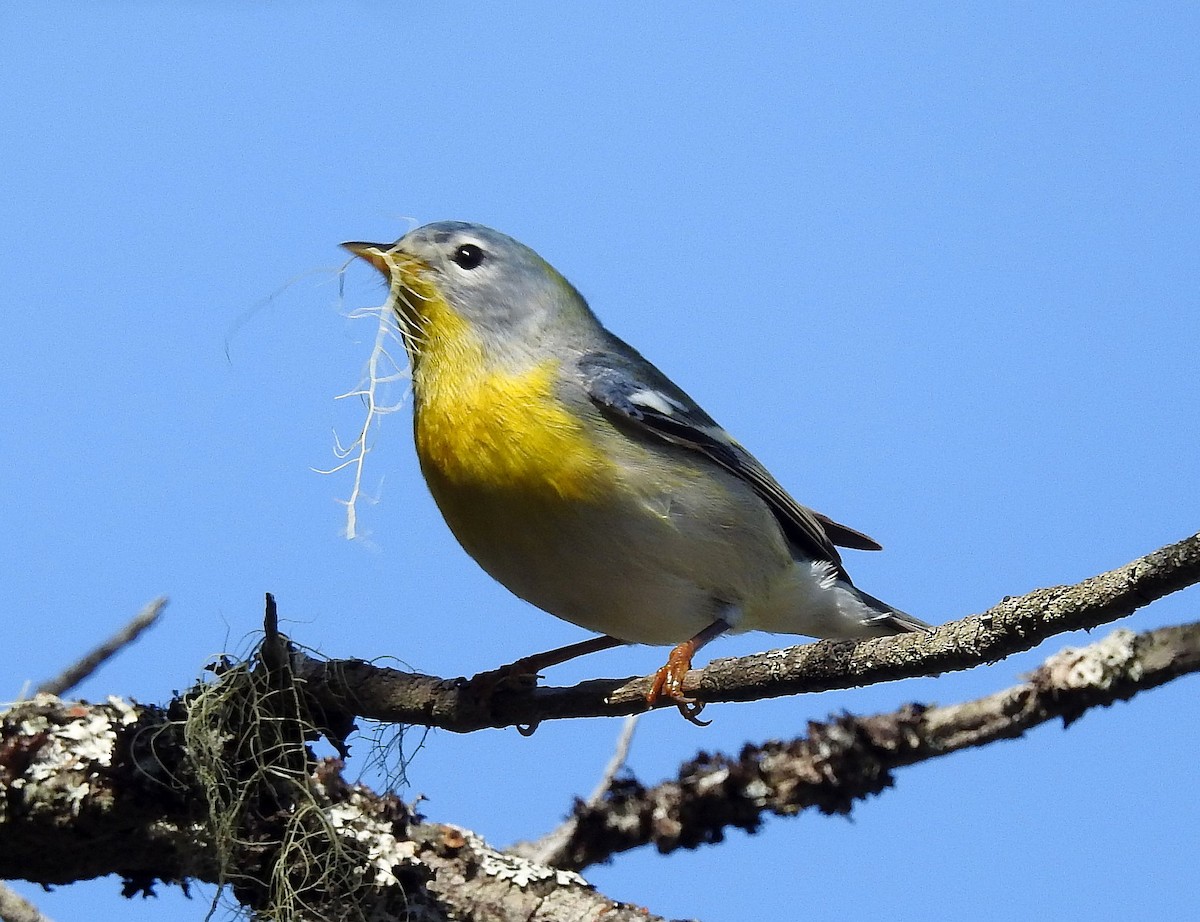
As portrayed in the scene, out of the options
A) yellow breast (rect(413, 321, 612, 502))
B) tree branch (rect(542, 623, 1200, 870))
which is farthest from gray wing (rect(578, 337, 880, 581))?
tree branch (rect(542, 623, 1200, 870))

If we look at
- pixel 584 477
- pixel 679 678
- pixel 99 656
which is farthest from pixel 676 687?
pixel 99 656

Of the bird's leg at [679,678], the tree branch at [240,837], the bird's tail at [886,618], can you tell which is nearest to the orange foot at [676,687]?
the bird's leg at [679,678]

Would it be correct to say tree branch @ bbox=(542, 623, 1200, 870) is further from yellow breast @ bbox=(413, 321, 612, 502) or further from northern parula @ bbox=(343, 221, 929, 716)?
yellow breast @ bbox=(413, 321, 612, 502)

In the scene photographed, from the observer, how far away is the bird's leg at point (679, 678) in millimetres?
3660

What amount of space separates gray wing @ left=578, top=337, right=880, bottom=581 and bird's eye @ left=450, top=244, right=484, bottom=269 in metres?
0.59

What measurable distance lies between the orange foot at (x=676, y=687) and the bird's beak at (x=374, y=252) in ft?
6.14

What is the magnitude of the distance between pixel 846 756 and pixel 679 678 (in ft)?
1.94

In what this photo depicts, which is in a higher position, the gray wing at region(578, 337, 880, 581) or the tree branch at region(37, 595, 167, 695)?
the gray wing at region(578, 337, 880, 581)

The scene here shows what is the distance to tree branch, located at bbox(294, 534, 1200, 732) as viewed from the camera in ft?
9.12

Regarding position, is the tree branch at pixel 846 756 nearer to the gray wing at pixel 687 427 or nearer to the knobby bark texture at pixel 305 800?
the knobby bark texture at pixel 305 800

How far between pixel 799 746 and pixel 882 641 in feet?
1.46

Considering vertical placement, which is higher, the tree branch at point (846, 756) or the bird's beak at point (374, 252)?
the bird's beak at point (374, 252)

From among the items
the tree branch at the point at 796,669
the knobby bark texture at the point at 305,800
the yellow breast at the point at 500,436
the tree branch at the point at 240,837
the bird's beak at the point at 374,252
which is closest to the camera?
the tree branch at the point at 796,669

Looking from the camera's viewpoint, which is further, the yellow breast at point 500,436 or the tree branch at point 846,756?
the yellow breast at point 500,436
